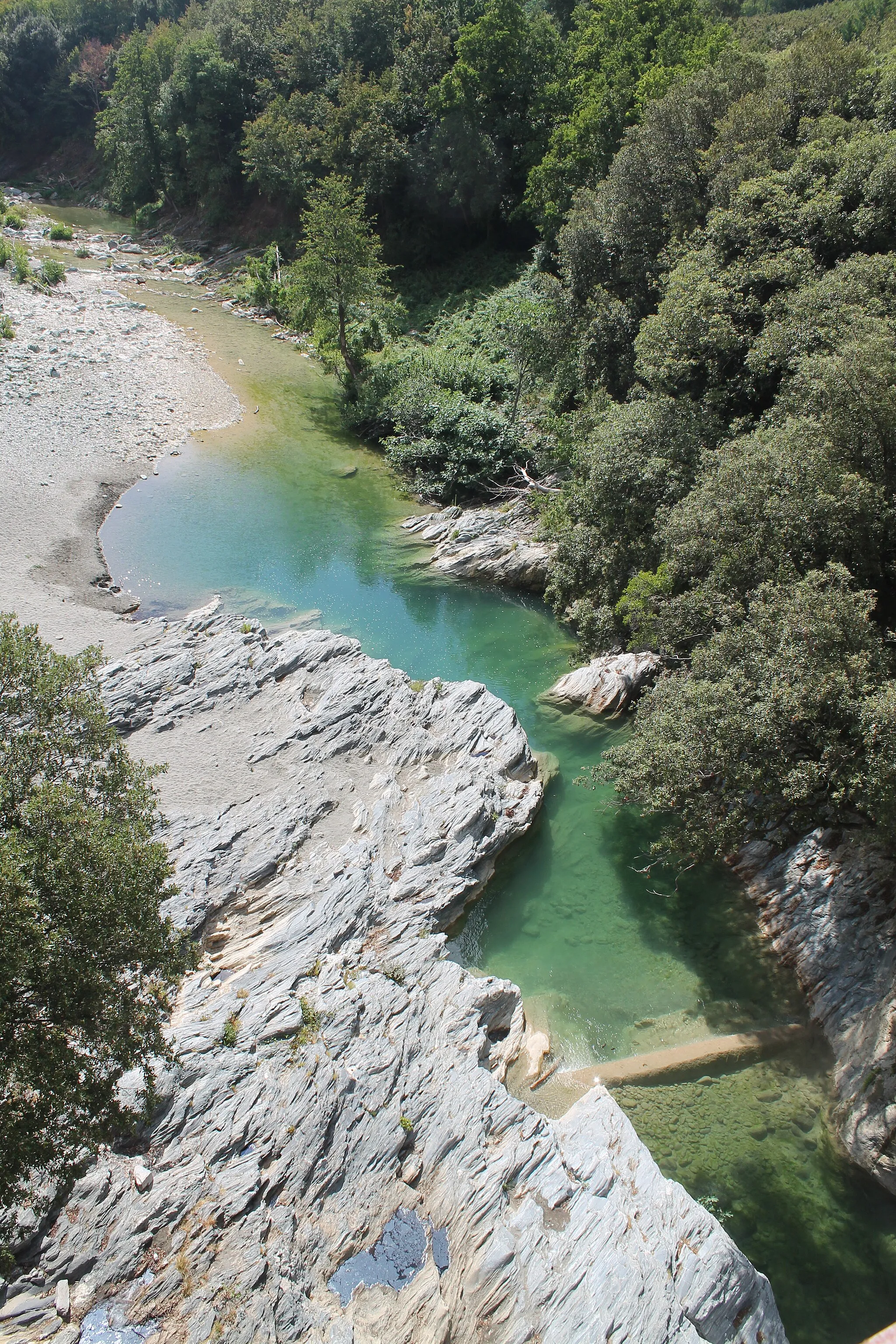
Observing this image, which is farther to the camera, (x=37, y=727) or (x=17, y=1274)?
(x=37, y=727)

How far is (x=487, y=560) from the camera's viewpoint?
30562mm

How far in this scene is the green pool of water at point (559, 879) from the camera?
1332 cm

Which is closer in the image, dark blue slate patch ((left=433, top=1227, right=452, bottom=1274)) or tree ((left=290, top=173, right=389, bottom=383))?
→ dark blue slate patch ((left=433, top=1227, right=452, bottom=1274))

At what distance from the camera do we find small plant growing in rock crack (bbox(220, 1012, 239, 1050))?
1363 centimetres

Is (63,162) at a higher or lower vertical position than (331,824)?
higher

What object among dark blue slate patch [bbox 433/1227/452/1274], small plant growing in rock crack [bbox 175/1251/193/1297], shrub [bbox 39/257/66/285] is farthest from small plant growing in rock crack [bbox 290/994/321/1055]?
shrub [bbox 39/257/66/285]

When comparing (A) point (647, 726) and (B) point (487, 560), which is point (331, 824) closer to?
(A) point (647, 726)

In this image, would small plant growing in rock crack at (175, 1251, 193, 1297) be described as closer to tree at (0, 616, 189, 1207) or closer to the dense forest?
tree at (0, 616, 189, 1207)

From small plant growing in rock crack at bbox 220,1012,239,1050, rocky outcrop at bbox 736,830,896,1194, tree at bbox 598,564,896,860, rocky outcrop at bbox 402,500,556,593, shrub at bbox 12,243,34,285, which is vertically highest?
shrub at bbox 12,243,34,285

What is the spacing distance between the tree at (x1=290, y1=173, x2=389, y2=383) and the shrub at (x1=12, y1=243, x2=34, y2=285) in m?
19.1

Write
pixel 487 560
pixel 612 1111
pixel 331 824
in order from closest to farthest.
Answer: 1. pixel 612 1111
2. pixel 331 824
3. pixel 487 560

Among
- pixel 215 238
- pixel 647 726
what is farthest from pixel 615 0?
pixel 647 726

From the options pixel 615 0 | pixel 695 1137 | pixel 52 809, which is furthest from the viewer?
pixel 615 0

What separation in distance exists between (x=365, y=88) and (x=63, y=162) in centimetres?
4981
